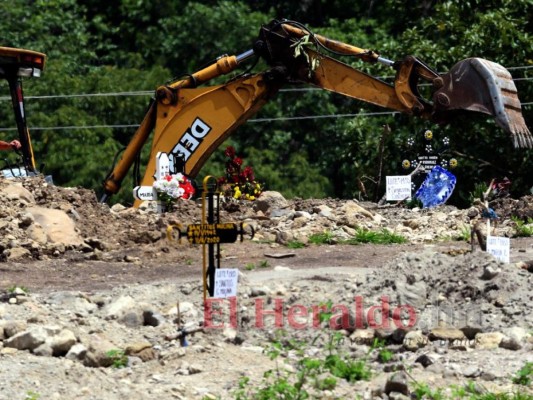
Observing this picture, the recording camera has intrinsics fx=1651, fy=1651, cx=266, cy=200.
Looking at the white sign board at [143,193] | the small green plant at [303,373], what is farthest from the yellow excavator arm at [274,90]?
the small green plant at [303,373]

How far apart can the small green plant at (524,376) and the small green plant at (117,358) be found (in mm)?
3003

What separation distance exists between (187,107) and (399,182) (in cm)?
319

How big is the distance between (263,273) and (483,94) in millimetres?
6425

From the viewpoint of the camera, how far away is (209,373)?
12.5 m

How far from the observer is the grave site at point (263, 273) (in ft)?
40.6

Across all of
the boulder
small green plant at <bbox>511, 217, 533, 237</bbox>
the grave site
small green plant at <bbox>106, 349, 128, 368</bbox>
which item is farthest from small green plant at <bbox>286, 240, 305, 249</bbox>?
small green plant at <bbox>106, 349, 128, 368</bbox>

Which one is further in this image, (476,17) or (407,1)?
(407,1)

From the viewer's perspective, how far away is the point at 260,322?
13.9m

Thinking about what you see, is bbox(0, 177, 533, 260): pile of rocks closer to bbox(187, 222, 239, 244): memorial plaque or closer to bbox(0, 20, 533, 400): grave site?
bbox(0, 20, 533, 400): grave site

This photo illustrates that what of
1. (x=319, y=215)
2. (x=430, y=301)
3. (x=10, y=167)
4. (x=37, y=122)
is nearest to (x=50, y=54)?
(x=37, y=122)

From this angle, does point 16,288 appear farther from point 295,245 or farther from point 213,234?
point 295,245

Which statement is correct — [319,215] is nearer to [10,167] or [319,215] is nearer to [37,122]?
[10,167]

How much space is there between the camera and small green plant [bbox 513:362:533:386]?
39.8 ft

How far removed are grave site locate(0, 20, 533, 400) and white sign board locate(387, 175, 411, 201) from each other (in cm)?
3
